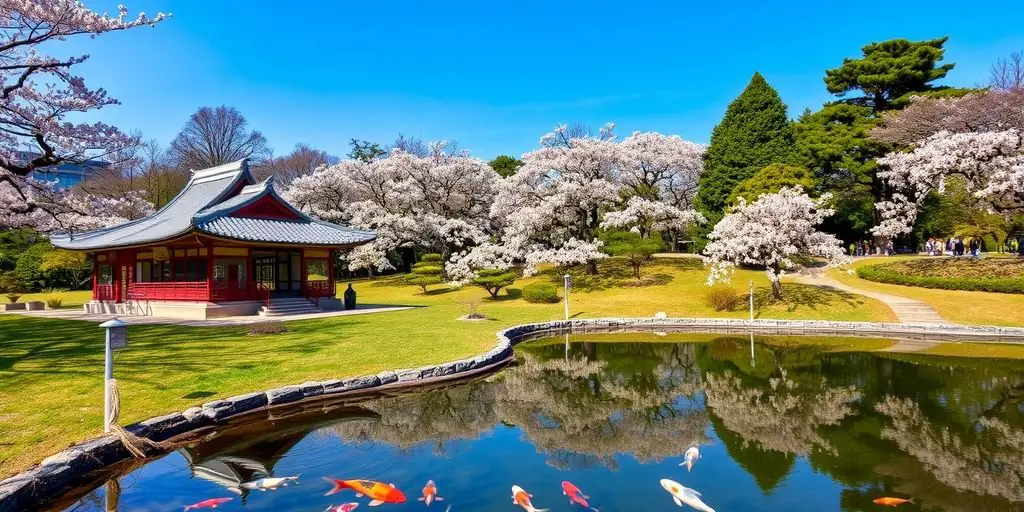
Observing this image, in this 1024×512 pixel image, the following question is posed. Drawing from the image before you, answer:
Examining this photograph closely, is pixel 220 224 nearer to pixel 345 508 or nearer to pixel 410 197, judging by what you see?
pixel 410 197

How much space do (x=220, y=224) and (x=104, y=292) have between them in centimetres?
984

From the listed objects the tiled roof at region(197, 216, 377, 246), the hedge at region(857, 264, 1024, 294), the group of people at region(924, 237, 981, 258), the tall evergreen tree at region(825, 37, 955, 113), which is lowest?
the hedge at region(857, 264, 1024, 294)

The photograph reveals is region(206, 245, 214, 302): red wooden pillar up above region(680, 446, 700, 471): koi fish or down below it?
above

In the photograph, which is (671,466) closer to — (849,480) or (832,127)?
(849,480)

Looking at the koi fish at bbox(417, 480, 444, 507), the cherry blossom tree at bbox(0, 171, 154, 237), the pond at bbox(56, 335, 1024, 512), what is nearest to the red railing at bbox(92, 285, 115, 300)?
the cherry blossom tree at bbox(0, 171, 154, 237)

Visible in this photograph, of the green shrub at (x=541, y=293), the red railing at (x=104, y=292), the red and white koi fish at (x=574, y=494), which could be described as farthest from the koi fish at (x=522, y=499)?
the red railing at (x=104, y=292)

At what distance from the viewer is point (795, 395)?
10430 mm

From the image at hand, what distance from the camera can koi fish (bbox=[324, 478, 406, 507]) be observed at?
5867 millimetres

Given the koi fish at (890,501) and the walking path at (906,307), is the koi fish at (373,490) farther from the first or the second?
the walking path at (906,307)

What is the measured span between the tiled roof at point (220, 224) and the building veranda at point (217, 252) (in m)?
0.05

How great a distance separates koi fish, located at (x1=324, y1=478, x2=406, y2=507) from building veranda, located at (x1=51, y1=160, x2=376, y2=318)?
54.2 ft

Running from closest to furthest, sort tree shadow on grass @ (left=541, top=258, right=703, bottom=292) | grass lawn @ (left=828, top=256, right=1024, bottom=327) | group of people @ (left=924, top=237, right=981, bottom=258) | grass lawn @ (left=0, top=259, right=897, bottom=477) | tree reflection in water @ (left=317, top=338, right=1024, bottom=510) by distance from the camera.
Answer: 1. tree reflection in water @ (left=317, top=338, right=1024, bottom=510)
2. grass lawn @ (left=0, top=259, right=897, bottom=477)
3. grass lawn @ (left=828, top=256, right=1024, bottom=327)
4. group of people @ (left=924, top=237, right=981, bottom=258)
5. tree shadow on grass @ (left=541, top=258, right=703, bottom=292)

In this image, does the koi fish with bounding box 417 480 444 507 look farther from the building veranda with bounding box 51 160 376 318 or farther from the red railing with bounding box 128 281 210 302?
the red railing with bounding box 128 281 210 302

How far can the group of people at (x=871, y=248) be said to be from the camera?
3356 centimetres
